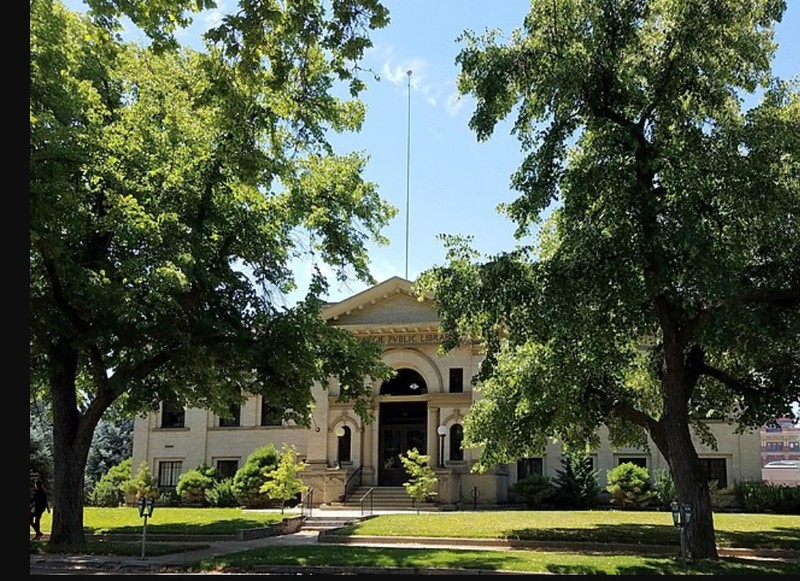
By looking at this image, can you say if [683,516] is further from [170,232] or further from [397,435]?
[397,435]

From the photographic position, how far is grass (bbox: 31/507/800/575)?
573 inches

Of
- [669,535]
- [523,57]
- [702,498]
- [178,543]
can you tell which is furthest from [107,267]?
[669,535]

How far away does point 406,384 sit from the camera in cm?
3794

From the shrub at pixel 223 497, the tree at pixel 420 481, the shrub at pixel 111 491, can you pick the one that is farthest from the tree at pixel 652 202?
the shrub at pixel 111 491

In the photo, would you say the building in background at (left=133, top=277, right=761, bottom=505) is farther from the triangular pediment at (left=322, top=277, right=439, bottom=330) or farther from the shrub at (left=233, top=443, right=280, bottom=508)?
the shrub at (left=233, top=443, right=280, bottom=508)

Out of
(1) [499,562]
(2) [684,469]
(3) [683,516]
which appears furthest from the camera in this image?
(2) [684,469]

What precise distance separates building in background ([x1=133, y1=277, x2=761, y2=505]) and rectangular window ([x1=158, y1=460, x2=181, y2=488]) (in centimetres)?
A: 790

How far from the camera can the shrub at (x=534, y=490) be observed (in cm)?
3316

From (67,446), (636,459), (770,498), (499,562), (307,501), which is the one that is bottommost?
(307,501)

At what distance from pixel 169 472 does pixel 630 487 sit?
936 inches

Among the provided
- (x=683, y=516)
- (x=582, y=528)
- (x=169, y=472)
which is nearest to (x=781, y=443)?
(x=169, y=472)

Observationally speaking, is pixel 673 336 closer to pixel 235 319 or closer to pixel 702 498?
pixel 702 498

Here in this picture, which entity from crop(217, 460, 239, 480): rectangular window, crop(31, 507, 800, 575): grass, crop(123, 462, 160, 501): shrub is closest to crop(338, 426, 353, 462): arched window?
crop(31, 507, 800, 575): grass

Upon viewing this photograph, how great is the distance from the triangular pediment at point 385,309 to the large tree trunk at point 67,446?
1806 cm
